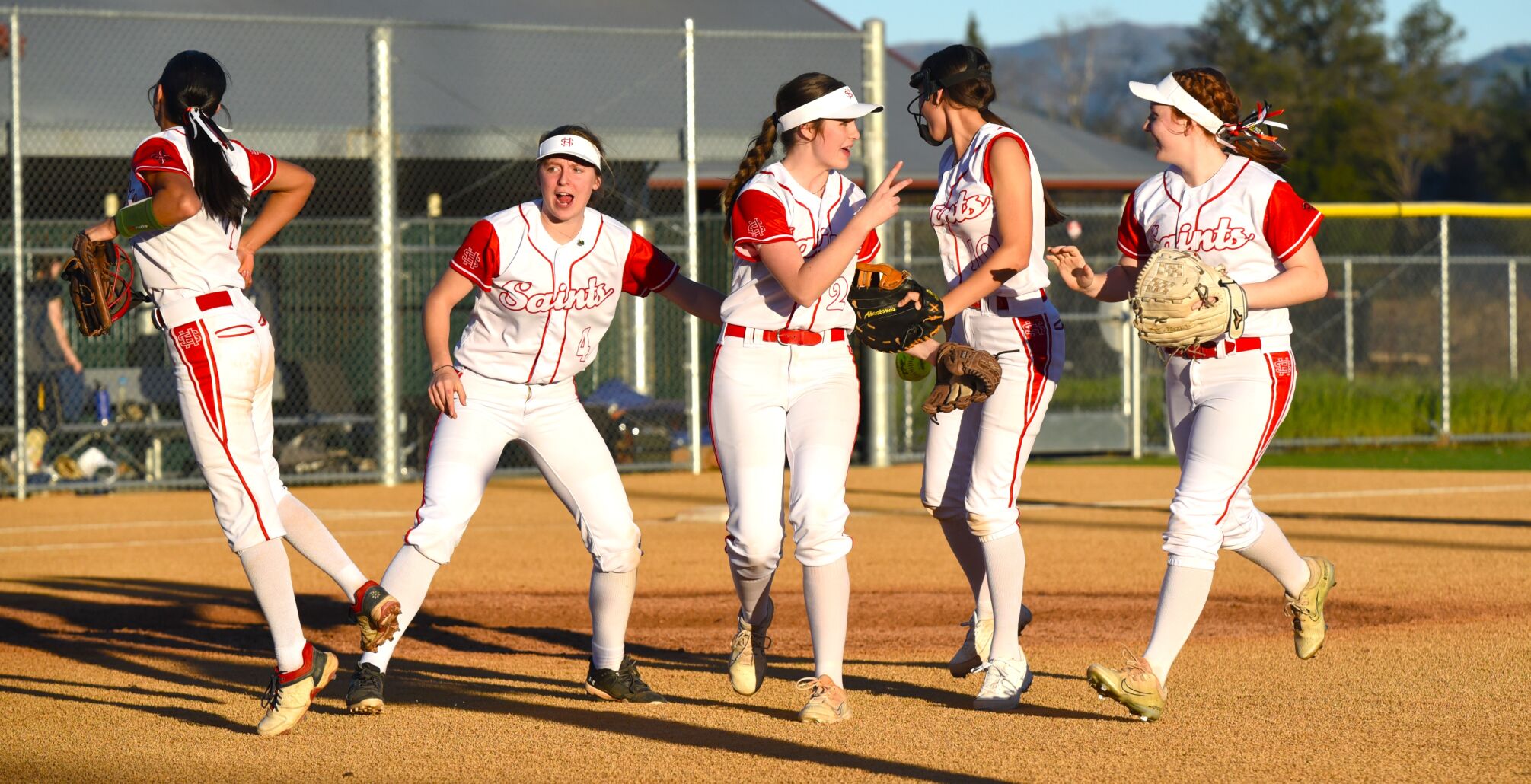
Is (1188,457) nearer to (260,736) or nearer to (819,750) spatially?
(819,750)

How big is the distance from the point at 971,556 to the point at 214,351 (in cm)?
258

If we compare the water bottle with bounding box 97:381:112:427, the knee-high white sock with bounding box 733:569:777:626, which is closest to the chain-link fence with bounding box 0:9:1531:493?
the water bottle with bounding box 97:381:112:427

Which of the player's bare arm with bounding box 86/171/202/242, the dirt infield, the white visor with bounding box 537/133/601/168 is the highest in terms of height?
the white visor with bounding box 537/133/601/168

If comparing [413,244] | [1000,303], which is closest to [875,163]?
[413,244]

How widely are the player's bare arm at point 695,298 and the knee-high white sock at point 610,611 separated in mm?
884

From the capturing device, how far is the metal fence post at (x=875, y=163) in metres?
14.7

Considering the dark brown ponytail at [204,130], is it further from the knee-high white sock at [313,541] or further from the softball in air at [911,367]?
the softball in air at [911,367]

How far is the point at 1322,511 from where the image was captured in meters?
11.0

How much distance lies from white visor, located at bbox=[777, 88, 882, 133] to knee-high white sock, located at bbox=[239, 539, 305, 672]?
2033mm

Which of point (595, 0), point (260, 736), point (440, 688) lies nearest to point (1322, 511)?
point (440, 688)

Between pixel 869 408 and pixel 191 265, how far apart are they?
1038cm

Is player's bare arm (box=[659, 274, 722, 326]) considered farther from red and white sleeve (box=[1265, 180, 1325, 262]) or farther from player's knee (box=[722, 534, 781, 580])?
red and white sleeve (box=[1265, 180, 1325, 262])

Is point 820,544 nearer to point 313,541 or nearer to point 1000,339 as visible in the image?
point 1000,339

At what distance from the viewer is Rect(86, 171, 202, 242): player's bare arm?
4.84 m
